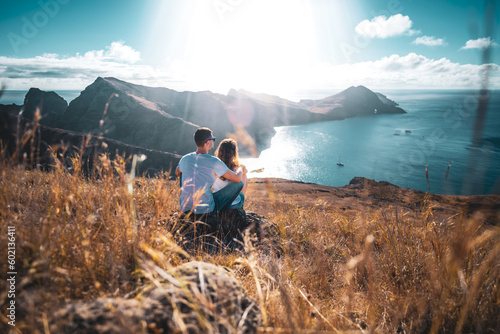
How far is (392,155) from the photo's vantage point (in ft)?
243

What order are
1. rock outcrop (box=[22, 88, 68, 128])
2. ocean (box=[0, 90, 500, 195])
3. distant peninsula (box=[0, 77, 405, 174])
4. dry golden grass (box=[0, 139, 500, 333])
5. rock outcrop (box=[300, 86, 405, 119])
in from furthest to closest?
1. rock outcrop (box=[300, 86, 405, 119])
2. rock outcrop (box=[22, 88, 68, 128])
3. distant peninsula (box=[0, 77, 405, 174])
4. ocean (box=[0, 90, 500, 195])
5. dry golden grass (box=[0, 139, 500, 333])

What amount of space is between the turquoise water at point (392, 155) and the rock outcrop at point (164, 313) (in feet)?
106

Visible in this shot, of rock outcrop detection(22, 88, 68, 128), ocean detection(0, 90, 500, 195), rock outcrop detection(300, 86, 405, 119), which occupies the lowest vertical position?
ocean detection(0, 90, 500, 195)

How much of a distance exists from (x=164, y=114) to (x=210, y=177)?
265 ft

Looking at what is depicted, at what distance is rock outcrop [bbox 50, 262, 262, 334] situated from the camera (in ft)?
3.08

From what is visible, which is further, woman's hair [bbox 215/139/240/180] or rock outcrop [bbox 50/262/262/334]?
woman's hair [bbox 215/139/240/180]

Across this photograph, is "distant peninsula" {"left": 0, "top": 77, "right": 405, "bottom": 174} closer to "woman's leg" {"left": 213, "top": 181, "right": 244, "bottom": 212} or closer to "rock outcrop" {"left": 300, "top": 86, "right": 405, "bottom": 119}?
"rock outcrop" {"left": 300, "top": 86, "right": 405, "bottom": 119}

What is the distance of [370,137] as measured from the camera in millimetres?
98938

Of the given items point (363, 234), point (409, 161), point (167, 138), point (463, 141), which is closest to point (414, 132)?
point (463, 141)

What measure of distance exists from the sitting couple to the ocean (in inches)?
1563

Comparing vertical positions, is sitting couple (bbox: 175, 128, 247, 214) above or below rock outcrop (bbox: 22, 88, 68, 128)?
below

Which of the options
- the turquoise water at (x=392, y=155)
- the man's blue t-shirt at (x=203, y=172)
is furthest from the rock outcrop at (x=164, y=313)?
the turquoise water at (x=392, y=155)

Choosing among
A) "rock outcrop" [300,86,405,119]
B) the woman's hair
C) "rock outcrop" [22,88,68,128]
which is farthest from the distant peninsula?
the woman's hair

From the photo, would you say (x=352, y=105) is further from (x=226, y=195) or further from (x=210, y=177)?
(x=210, y=177)
